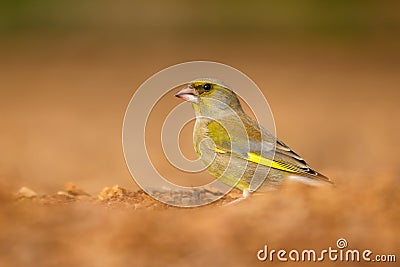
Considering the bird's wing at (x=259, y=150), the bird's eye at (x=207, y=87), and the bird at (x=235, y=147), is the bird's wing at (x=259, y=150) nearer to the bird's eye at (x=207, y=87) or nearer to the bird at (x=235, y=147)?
the bird at (x=235, y=147)

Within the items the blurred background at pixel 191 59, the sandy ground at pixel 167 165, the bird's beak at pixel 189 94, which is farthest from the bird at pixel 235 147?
the blurred background at pixel 191 59

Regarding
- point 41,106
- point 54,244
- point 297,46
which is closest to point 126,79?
point 41,106

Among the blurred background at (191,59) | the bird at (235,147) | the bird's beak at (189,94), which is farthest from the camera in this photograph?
the blurred background at (191,59)

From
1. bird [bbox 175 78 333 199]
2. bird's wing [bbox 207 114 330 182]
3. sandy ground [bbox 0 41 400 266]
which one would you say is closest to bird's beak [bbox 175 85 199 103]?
bird [bbox 175 78 333 199]

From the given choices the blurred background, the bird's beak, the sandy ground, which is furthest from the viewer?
the blurred background

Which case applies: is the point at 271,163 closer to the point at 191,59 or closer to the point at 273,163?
the point at 273,163

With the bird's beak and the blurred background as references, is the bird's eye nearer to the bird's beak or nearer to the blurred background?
the bird's beak

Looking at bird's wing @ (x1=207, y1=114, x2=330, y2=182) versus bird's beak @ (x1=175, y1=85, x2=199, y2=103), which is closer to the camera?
bird's wing @ (x1=207, y1=114, x2=330, y2=182)
